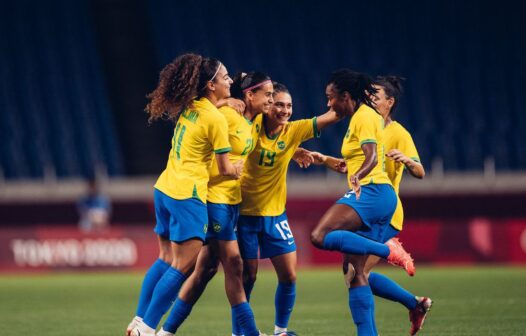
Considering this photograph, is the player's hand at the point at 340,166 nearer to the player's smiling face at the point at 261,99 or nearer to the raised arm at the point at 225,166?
the player's smiling face at the point at 261,99

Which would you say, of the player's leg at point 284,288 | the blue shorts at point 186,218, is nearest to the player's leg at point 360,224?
the blue shorts at point 186,218

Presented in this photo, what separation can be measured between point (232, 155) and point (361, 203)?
1.14 meters

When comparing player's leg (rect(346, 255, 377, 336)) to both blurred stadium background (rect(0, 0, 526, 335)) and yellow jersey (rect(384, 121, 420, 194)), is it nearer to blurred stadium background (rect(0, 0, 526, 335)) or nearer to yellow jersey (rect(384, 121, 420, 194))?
yellow jersey (rect(384, 121, 420, 194))

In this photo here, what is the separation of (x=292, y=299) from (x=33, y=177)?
15.1m

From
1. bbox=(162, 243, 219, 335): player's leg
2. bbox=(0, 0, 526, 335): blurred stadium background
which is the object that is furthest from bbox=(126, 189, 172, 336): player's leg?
bbox=(0, 0, 526, 335): blurred stadium background

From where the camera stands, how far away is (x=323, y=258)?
18.9 m

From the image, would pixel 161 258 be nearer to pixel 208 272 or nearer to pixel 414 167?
pixel 208 272

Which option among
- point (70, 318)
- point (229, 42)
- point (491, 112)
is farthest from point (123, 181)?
point (70, 318)

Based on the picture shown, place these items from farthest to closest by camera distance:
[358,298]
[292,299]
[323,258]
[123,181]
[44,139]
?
[44,139] → [123,181] → [323,258] → [292,299] → [358,298]

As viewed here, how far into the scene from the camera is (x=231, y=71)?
22.8 meters

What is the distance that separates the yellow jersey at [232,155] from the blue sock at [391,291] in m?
1.28

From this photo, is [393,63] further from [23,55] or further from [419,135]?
[23,55]

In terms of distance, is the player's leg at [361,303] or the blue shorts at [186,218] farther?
the blue shorts at [186,218]

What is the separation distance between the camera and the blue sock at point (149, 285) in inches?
296
